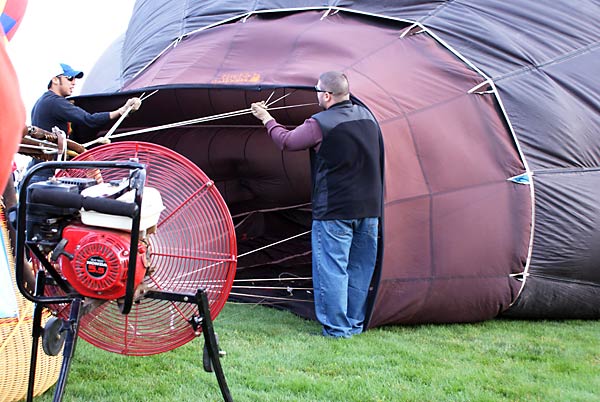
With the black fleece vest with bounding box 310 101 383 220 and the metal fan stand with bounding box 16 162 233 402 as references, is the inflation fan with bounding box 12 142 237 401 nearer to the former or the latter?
the metal fan stand with bounding box 16 162 233 402

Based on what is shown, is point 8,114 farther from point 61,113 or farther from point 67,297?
point 61,113

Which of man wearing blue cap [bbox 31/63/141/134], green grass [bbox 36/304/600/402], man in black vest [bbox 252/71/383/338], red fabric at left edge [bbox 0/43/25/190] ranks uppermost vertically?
red fabric at left edge [bbox 0/43/25/190]

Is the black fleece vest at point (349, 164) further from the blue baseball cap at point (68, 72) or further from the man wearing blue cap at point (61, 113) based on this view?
the blue baseball cap at point (68, 72)

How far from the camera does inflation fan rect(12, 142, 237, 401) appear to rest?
181cm

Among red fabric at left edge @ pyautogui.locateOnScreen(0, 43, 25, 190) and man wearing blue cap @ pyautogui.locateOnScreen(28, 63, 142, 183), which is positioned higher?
red fabric at left edge @ pyautogui.locateOnScreen(0, 43, 25, 190)

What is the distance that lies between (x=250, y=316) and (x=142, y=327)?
75.2 inches

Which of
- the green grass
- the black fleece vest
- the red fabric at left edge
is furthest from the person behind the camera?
the black fleece vest

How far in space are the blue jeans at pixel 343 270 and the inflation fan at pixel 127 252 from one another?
137 cm

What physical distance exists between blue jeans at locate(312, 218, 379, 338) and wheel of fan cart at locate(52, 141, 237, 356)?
1.40 meters

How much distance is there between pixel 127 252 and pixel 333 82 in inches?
77.4

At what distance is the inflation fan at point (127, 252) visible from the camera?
1.81 m

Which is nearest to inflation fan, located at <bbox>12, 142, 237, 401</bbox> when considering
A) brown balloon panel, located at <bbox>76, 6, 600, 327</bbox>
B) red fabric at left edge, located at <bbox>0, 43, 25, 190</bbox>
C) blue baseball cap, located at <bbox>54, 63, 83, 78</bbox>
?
red fabric at left edge, located at <bbox>0, 43, 25, 190</bbox>

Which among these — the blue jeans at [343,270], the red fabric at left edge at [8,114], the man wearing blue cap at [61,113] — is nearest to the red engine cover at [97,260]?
the red fabric at left edge at [8,114]

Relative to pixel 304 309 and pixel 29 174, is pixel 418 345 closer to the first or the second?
pixel 304 309
